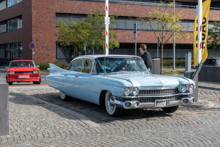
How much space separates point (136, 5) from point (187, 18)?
24.7 ft

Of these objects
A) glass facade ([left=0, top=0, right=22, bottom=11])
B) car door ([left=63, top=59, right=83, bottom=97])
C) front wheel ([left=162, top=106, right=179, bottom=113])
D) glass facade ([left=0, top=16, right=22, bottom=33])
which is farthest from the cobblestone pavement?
glass facade ([left=0, top=0, right=22, bottom=11])

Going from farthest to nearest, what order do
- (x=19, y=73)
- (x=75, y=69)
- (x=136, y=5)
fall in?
(x=136, y=5) → (x=19, y=73) → (x=75, y=69)

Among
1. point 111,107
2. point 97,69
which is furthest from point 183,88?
point 97,69

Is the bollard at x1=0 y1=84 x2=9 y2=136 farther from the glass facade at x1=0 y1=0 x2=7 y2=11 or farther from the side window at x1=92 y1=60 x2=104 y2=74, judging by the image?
the glass facade at x1=0 y1=0 x2=7 y2=11

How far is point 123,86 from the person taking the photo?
700 centimetres

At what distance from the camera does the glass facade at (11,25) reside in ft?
137

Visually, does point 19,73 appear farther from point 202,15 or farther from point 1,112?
point 1,112

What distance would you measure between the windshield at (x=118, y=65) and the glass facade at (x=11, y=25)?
35.0m

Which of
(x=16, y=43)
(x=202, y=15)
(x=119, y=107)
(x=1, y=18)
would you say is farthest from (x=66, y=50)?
(x=119, y=107)

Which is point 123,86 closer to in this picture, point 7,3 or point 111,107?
point 111,107

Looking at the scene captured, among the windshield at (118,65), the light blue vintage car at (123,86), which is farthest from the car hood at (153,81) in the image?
the windshield at (118,65)

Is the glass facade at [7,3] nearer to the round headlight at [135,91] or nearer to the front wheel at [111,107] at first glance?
the front wheel at [111,107]

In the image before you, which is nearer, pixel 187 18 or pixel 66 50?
pixel 66 50

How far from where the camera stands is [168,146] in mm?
5258
